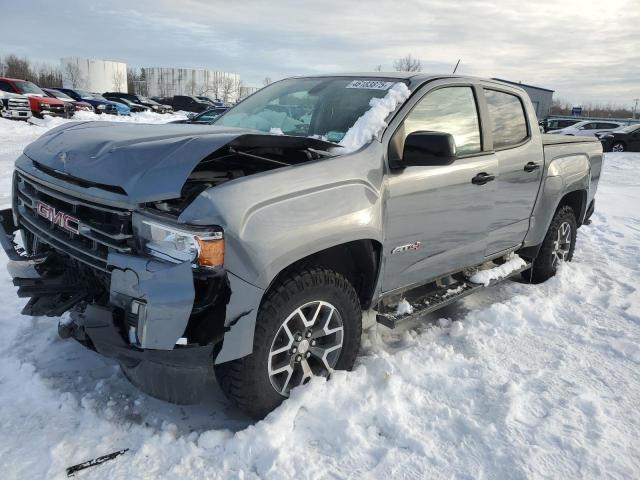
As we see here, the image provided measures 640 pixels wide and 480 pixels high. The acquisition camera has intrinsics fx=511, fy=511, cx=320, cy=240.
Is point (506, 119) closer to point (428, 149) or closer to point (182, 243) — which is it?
point (428, 149)

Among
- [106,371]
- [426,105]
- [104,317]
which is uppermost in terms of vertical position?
[426,105]

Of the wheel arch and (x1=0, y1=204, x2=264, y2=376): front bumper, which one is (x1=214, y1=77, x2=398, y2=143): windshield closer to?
the wheel arch

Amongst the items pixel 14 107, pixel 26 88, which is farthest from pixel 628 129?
pixel 26 88

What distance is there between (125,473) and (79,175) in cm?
138

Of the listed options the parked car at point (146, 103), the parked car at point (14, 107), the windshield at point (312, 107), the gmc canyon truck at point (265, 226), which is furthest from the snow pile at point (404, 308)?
the parked car at point (146, 103)

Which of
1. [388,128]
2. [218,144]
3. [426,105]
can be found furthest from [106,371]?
[426,105]

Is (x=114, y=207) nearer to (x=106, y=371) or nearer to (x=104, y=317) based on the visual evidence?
(x=104, y=317)

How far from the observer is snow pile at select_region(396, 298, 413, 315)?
3.25 metres

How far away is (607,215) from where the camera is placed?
340 inches

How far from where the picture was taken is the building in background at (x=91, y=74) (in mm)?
73875

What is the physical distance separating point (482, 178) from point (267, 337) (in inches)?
79.1

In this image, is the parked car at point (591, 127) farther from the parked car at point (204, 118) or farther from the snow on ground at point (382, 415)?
the snow on ground at point (382, 415)

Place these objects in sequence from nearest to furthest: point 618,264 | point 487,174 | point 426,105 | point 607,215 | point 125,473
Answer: point 125,473, point 426,105, point 487,174, point 618,264, point 607,215

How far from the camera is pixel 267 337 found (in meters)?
2.44
